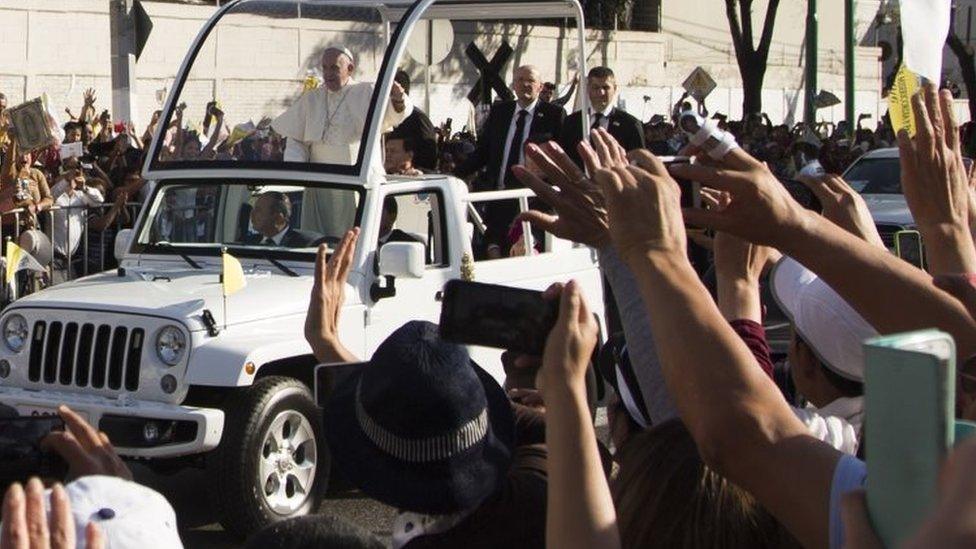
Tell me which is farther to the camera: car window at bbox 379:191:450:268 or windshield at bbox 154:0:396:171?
windshield at bbox 154:0:396:171

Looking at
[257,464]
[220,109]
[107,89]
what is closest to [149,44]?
[107,89]

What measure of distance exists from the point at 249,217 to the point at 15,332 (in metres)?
1.37

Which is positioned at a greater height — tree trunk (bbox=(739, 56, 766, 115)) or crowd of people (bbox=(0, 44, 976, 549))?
tree trunk (bbox=(739, 56, 766, 115))

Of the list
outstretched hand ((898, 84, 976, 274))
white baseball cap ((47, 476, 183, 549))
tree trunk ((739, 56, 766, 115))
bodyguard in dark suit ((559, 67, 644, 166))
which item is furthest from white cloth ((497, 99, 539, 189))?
tree trunk ((739, 56, 766, 115))

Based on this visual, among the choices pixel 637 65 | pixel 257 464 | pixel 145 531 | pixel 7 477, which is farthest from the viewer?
pixel 637 65

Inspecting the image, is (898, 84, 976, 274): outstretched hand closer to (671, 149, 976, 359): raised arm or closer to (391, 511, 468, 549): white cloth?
(671, 149, 976, 359): raised arm

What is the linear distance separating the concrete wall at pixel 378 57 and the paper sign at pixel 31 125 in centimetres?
269

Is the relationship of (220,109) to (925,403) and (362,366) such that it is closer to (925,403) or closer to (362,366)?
(362,366)

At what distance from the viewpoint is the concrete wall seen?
363 inches

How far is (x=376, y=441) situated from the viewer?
2566 mm

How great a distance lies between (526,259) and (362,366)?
6.00 metres

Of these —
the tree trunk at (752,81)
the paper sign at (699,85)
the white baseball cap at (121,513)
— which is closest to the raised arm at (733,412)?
the white baseball cap at (121,513)

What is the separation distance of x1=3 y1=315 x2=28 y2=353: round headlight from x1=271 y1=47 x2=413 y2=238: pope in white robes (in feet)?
5.01

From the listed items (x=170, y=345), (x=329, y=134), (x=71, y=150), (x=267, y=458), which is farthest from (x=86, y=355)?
(x=71, y=150)
